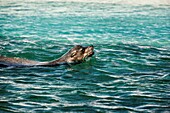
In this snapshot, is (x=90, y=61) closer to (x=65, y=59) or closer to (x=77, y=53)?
(x=77, y=53)

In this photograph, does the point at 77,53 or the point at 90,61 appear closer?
the point at 77,53

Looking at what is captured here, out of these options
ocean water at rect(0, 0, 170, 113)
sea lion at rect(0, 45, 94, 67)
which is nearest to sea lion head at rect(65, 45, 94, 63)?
sea lion at rect(0, 45, 94, 67)

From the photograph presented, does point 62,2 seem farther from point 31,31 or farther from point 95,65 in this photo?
point 95,65

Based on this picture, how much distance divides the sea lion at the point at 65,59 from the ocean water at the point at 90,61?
32 cm

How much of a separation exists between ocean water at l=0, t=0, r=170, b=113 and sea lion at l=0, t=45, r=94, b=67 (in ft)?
1.04

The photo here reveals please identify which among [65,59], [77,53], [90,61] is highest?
[77,53]

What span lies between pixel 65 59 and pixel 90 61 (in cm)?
99

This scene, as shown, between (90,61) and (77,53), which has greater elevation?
(77,53)

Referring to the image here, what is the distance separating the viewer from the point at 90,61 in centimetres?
1151

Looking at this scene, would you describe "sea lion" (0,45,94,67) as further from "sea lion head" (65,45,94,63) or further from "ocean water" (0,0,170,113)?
"ocean water" (0,0,170,113)

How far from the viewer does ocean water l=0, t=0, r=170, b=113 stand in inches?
291

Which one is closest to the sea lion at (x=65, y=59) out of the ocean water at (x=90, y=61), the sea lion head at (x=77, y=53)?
the sea lion head at (x=77, y=53)

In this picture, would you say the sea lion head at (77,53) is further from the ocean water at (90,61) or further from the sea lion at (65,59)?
the ocean water at (90,61)

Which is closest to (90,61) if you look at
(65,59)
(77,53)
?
(77,53)
